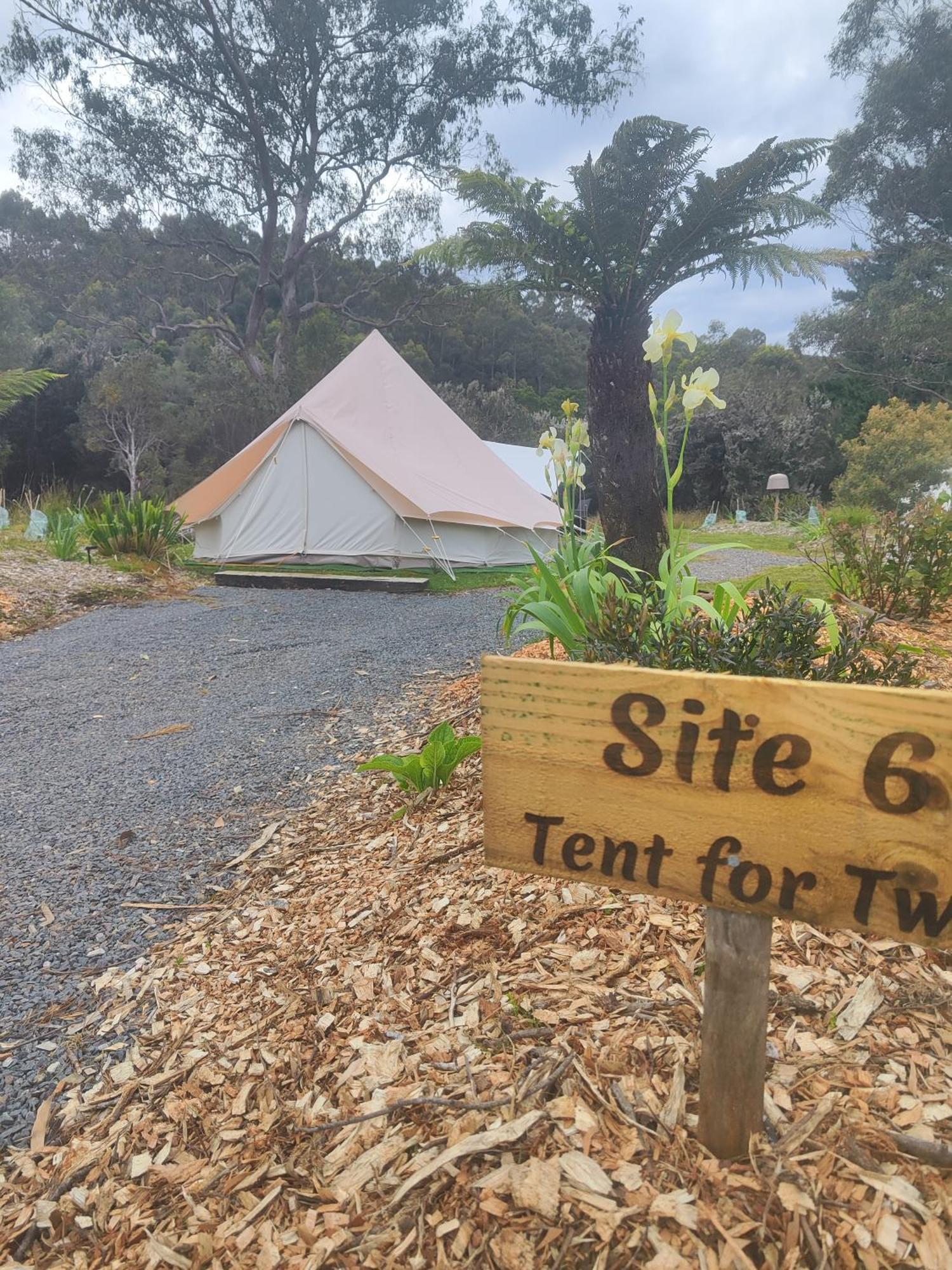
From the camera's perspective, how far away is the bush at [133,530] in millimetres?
8078

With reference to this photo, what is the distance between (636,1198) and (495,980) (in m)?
0.50

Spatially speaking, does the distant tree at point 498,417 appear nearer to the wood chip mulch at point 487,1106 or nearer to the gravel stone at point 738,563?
the gravel stone at point 738,563

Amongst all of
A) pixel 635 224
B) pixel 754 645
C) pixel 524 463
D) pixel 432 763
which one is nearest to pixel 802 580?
pixel 635 224

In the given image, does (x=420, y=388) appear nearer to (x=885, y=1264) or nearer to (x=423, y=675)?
(x=423, y=675)

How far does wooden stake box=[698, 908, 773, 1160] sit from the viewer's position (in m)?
0.89

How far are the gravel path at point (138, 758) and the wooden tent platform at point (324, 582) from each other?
1.70 meters

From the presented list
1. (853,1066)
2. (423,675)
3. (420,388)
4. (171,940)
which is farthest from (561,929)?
(420,388)

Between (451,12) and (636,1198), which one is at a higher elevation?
(451,12)

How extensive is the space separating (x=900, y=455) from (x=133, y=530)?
1322 centimetres

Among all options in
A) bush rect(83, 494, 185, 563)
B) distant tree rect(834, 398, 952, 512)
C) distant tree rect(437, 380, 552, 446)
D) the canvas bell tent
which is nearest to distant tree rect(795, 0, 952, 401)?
distant tree rect(834, 398, 952, 512)

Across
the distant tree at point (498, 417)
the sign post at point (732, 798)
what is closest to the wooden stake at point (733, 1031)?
the sign post at point (732, 798)

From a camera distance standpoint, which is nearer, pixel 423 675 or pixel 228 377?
pixel 423 675

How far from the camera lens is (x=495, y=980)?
142cm

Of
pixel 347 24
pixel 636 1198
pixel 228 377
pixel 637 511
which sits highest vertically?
pixel 347 24
